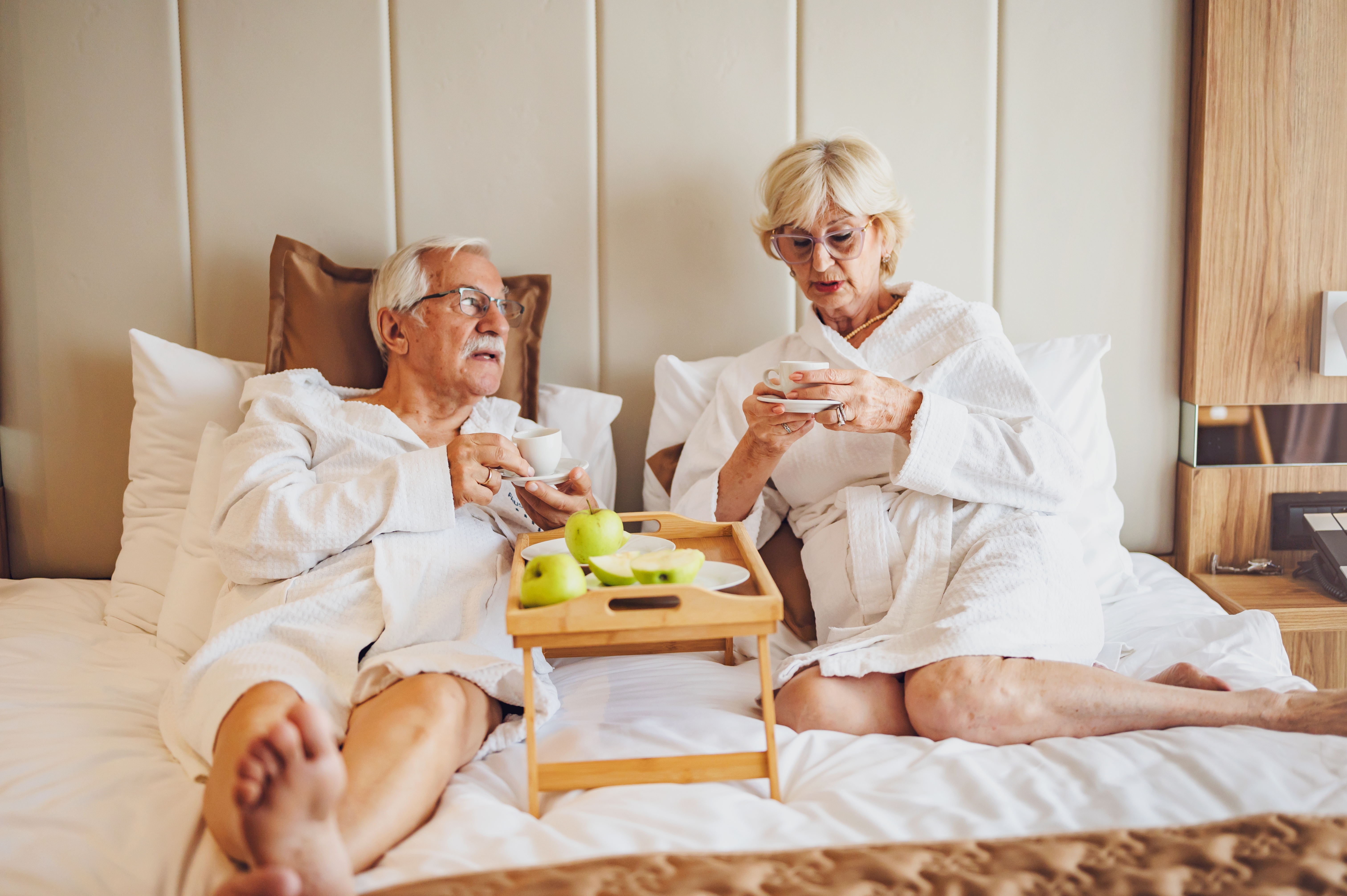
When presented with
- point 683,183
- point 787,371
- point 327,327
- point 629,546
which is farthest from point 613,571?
point 683,183

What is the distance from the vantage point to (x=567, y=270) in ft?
7.13

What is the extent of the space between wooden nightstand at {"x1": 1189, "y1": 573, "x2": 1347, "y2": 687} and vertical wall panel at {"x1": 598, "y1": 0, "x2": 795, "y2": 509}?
127 cm

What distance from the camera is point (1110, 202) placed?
219 cm

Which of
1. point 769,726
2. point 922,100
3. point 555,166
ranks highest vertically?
point 922,100

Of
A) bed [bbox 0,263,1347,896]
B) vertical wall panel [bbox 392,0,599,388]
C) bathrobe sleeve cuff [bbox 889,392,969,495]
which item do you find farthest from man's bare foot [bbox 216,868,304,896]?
vertical wall panel [bbox 392,0,599,388]

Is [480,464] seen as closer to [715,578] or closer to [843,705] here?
[715,578]

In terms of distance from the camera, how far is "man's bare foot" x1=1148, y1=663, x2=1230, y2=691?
140 cm

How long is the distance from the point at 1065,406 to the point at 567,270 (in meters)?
1.26

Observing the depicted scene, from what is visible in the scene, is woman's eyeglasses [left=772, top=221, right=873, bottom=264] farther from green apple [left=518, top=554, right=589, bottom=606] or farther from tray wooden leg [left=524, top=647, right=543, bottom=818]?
tray wooden leg [left=524, top=647, right=543, bottom=818]

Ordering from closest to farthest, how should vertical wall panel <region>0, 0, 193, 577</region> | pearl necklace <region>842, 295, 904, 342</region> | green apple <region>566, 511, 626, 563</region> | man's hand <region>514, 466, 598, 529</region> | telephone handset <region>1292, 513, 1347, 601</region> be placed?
green apple <region>566, 511, 626, 563</region> < man's hand <region>514, 466, 598, 529</region> < pearl necklace <region>842, 295, 904, 342</region> < telephone handset <region>1292, 513, 1347, 601</region> < vertical wall panel <region>0, 0, 193, 577</region>

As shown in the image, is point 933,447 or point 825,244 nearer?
point 933,447

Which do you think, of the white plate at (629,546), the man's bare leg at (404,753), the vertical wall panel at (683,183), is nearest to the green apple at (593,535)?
the white plate at (629,546)

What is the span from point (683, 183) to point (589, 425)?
0.67m

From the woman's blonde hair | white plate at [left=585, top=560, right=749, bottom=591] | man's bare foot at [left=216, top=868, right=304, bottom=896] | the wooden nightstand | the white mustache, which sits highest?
the woman's blonde hair
